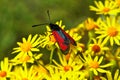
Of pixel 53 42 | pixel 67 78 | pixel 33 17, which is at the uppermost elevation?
pixel 33 17

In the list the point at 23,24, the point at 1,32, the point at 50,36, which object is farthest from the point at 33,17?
the point at 50,36

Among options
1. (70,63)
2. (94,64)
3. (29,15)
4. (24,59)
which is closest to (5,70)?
(24,59)

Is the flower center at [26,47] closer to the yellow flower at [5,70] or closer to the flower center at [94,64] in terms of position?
the yellow flower at [5,70]

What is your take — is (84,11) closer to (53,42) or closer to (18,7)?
(18,7)

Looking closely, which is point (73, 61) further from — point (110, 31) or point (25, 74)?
point (110, 31)

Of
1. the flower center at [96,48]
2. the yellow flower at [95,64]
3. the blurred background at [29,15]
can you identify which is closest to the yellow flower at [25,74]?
the yellow flower at [95,64]

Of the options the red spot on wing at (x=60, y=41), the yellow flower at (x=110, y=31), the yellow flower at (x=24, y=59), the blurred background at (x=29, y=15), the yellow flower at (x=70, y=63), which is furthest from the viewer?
the blurred background at (x=29, y=15)
